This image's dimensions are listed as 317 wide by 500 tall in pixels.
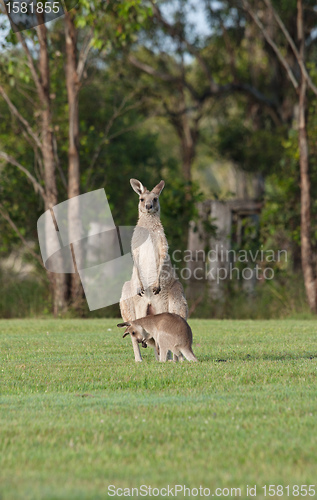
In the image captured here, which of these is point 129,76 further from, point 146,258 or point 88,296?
point 146,258

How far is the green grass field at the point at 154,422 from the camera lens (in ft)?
14.8

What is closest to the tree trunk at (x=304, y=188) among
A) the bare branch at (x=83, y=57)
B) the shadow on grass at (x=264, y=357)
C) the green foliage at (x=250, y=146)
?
the bare branch at (x=83, y=57)

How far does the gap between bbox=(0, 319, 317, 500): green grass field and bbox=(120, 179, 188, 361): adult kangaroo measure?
0.72m

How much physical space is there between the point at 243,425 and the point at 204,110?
3098cm

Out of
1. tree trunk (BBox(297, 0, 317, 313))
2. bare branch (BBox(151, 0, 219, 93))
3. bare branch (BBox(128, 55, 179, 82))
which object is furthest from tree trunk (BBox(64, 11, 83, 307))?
bare branch (BBox(128, 55, 179, 82))

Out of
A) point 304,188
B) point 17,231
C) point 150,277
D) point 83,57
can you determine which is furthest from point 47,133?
point 150,277

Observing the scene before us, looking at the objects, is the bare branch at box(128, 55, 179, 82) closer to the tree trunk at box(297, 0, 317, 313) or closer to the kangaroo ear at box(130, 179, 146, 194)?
the tree trunk at box(297, 0, 317, 313)

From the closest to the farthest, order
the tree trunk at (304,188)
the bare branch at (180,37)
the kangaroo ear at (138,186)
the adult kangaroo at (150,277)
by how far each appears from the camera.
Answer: the adult kangaroo at (150,277)
the kangaroo ear at (138,186)
the tree trunk at (304,188)
the bare branch at (180,37)

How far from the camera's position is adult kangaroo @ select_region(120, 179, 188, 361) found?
9.95 metres

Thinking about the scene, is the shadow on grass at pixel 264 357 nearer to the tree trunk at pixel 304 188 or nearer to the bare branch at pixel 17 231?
the tree trunk at pixel 304 188

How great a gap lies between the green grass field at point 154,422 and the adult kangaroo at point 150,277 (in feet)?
2.35

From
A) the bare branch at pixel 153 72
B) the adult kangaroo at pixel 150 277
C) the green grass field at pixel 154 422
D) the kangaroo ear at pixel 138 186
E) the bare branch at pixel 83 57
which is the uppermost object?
the bare branch at pixel 153 72

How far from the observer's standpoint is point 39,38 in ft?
67.4

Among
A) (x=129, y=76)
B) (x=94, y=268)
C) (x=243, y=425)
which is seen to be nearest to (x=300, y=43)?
(x=94, y=268)
